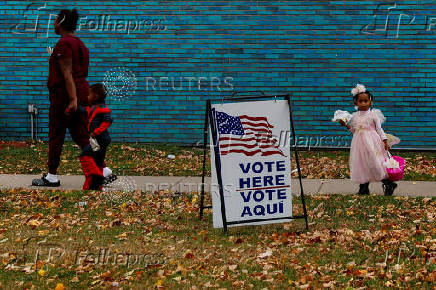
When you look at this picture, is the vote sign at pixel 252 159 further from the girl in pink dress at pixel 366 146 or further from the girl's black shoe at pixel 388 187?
the girl's black shoe at pixel 388 187

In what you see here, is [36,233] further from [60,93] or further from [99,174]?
[60,93]

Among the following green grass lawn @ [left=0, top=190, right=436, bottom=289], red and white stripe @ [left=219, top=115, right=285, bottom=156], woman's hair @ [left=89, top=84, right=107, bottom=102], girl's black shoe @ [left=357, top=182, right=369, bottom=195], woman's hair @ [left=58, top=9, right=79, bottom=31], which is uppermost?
woman's hair @ [left=58, top=9, right=79, bottom=31]

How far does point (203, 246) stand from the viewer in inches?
247

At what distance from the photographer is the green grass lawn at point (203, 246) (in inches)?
207

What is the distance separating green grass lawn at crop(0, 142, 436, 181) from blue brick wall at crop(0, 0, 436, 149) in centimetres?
75

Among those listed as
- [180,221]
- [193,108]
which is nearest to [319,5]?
[193,108]

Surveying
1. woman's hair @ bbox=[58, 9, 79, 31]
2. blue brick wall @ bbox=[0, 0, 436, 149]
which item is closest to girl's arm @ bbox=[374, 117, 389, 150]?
woman's hair @ bbox=[58, 9, 79, 31]

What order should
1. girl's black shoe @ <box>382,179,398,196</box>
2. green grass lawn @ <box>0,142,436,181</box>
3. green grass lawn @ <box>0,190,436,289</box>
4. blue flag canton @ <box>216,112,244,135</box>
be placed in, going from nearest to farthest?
green grass lawn @ <box>0,190,436,289</box> → blue flag canton @ <box>216,112,244,135</box> → girl's black shoe @ <box>382,179,398,196</box> → green grass lawn @ <box>0,142,436,181</box>

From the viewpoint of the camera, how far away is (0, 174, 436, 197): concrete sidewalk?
9.39m

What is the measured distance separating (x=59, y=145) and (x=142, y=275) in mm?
4365

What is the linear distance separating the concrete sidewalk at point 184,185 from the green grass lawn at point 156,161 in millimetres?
618

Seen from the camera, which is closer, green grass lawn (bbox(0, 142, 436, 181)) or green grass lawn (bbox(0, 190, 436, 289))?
green grass lawn (bbox(0, 190, 436, 289))
